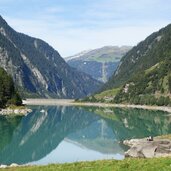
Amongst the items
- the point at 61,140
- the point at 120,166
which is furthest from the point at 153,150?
the point at 61,140

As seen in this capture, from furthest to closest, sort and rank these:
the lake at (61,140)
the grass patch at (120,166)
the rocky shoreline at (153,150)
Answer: the lake at (61,140) → the rocky shoreline at (153,150) → the grass patch at (120,166)

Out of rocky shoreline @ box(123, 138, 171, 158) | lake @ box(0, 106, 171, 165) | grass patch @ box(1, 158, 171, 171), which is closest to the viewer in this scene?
grass patch @ box(1, 158, 171, 171)

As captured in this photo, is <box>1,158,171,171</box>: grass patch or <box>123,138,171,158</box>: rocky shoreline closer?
<box>1,158,171,171</box>: grass patch

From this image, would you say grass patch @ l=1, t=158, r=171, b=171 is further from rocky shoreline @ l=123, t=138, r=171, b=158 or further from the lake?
the lake

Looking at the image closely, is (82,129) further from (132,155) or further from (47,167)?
(47,167)

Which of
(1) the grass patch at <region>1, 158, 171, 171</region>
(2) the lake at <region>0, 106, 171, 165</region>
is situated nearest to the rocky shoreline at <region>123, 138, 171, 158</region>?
(1) the grass patch at <region>1, 158, 171, 171</region>

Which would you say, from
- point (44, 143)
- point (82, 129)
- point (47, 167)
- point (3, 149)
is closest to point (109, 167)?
point (47, 167)

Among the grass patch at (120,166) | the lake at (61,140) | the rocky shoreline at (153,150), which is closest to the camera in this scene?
the grass patch at (120,166)

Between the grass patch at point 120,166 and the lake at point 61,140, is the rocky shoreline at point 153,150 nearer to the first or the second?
the grass patch at point 120,166

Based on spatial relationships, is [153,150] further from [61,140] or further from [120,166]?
[61,140]

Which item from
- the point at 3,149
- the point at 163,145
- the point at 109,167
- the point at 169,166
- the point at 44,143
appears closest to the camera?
the point at 169,166

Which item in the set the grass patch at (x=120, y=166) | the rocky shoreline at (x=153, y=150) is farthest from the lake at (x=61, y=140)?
the grass patch at (x=120, y=166)

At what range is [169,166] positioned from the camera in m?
37.5

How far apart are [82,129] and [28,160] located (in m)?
93.1
